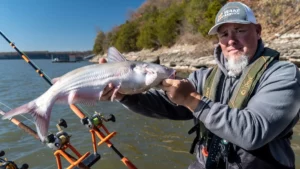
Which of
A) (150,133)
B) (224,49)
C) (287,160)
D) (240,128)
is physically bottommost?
(150,133)

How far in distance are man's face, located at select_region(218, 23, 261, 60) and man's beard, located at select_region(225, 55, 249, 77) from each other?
21 mm

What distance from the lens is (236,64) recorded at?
2768 mm

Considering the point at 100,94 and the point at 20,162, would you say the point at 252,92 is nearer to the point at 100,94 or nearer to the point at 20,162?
the point at 100,94

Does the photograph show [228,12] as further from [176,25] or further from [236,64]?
[176,25]

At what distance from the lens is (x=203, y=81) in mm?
3182

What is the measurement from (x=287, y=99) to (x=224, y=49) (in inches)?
39.6

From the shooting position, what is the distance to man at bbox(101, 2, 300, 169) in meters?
2.04

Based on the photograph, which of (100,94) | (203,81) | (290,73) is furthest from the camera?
(203,81)

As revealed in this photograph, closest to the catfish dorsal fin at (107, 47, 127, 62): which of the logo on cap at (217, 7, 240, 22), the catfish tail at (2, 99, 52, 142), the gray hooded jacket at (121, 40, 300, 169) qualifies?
the catfish tail at (2, 99, 52, 142)

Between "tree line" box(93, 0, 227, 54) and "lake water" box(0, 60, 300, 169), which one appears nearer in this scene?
"lake water" box(0, 60, 300, 169)

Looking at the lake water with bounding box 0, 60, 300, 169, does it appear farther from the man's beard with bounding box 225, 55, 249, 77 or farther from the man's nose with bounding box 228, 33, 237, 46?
the man's nose with bounding box 228, 33, 237, 46

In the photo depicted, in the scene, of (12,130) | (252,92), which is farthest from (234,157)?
(12,130)

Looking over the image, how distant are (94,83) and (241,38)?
4.98 feet

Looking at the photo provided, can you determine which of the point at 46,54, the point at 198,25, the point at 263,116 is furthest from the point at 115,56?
the point at 46,54
